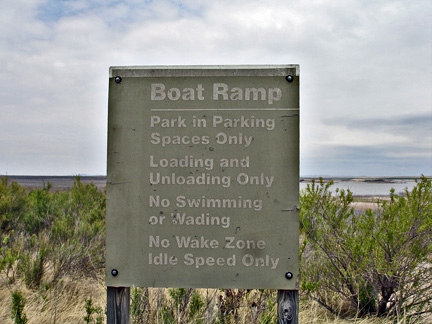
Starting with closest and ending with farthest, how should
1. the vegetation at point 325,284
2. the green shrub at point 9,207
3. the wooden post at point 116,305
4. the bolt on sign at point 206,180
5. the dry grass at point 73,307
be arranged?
1. the bolt on sign at point 206,180
2. the wooden post at point 116,305
3. the vegetation at point 325,284
4. the dry grass at point 73,307
5. the green shrub at point 9,207

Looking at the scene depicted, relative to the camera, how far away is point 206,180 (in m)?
2.69

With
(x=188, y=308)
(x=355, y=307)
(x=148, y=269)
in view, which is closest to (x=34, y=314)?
(x=188, y=308)

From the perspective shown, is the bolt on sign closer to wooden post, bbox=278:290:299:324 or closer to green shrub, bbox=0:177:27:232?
wooden post, bbox=278:290:299:324

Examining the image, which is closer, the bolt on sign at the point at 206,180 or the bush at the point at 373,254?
the bolt on sign at the point at 206,180

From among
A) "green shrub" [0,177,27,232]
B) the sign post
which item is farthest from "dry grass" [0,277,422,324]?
"green shrub" [0,177,27,232]

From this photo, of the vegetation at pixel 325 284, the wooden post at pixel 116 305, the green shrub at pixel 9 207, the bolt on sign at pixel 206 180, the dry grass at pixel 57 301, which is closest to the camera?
the bolt on sign at pixel 206 180

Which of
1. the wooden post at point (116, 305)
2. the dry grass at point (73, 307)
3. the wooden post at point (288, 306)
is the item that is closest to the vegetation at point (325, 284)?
the dry grass at point (73, 307)

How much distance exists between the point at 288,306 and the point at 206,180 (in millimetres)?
1117

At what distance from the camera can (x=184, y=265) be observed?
2678 millimetres

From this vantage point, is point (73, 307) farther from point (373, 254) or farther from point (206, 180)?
point (373, 254)

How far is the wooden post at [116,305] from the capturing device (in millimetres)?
2836

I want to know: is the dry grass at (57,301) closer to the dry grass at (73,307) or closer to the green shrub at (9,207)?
the dry grass at (73,307)

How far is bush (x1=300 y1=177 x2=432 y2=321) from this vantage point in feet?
13.5

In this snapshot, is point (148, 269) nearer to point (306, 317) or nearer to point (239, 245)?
point (239, 245)
